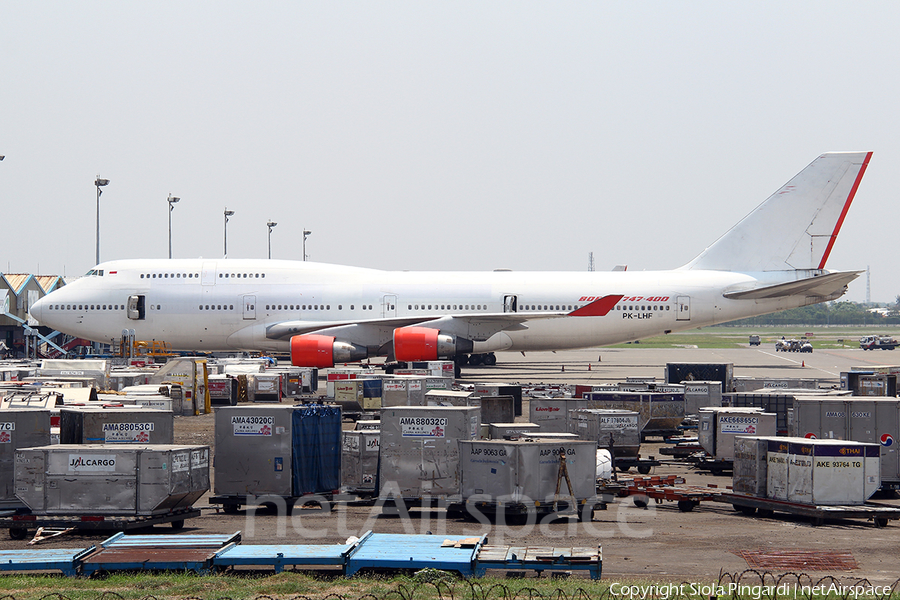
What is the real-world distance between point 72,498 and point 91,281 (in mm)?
32698

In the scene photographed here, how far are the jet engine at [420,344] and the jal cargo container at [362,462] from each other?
76.1 ft

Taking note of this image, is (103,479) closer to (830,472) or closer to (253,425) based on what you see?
(253,425)

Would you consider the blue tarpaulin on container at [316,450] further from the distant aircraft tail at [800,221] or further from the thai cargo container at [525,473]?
the distant aircraft tail at [800,221]

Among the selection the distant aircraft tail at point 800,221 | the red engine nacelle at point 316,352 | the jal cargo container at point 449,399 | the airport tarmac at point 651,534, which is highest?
the distant aircraft tail at point 800,221

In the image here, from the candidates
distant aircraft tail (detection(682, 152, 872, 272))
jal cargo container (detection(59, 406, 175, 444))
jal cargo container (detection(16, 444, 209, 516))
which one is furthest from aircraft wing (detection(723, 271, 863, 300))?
jal cargo container (detection(16, 444, 209, 516))

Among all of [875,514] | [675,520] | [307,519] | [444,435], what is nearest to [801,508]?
[875,514]

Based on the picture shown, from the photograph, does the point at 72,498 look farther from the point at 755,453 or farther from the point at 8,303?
the point at 8,303

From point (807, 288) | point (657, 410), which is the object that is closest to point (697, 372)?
point (657, 410)

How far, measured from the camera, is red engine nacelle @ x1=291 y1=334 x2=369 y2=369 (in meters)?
39.8

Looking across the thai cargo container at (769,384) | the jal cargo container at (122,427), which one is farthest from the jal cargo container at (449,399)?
the thai cargo container at (769,384)

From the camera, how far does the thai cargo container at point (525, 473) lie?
46.9 ft

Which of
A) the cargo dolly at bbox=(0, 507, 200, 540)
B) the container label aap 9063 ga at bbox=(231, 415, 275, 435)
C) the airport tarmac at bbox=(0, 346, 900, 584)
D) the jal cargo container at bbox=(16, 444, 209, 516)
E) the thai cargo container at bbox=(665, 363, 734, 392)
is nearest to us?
the airport tarmac at bbox=(0, 346, 900, 584)

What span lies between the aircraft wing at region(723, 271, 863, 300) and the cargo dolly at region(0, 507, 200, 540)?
32.9m
